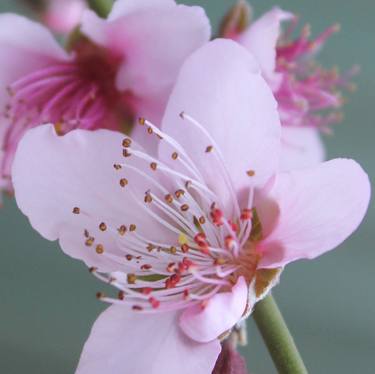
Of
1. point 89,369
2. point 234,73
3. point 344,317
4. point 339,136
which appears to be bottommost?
point 344,317

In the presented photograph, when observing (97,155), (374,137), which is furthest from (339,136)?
(97,155)

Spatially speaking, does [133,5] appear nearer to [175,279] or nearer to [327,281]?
[175,279]

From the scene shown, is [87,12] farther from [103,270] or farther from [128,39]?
[103,270]

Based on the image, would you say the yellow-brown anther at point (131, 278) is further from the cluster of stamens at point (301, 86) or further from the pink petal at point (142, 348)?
the cluster of stamens at point (301, 86)

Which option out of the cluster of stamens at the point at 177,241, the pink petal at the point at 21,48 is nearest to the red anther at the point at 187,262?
the cluster of stamens at the point at 177,241

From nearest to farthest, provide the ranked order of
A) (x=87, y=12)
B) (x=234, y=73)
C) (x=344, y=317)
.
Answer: (x=234, y=73), (x=87, y=12), (x=344, y=317)

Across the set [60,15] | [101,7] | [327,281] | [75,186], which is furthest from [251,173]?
[327,281]
